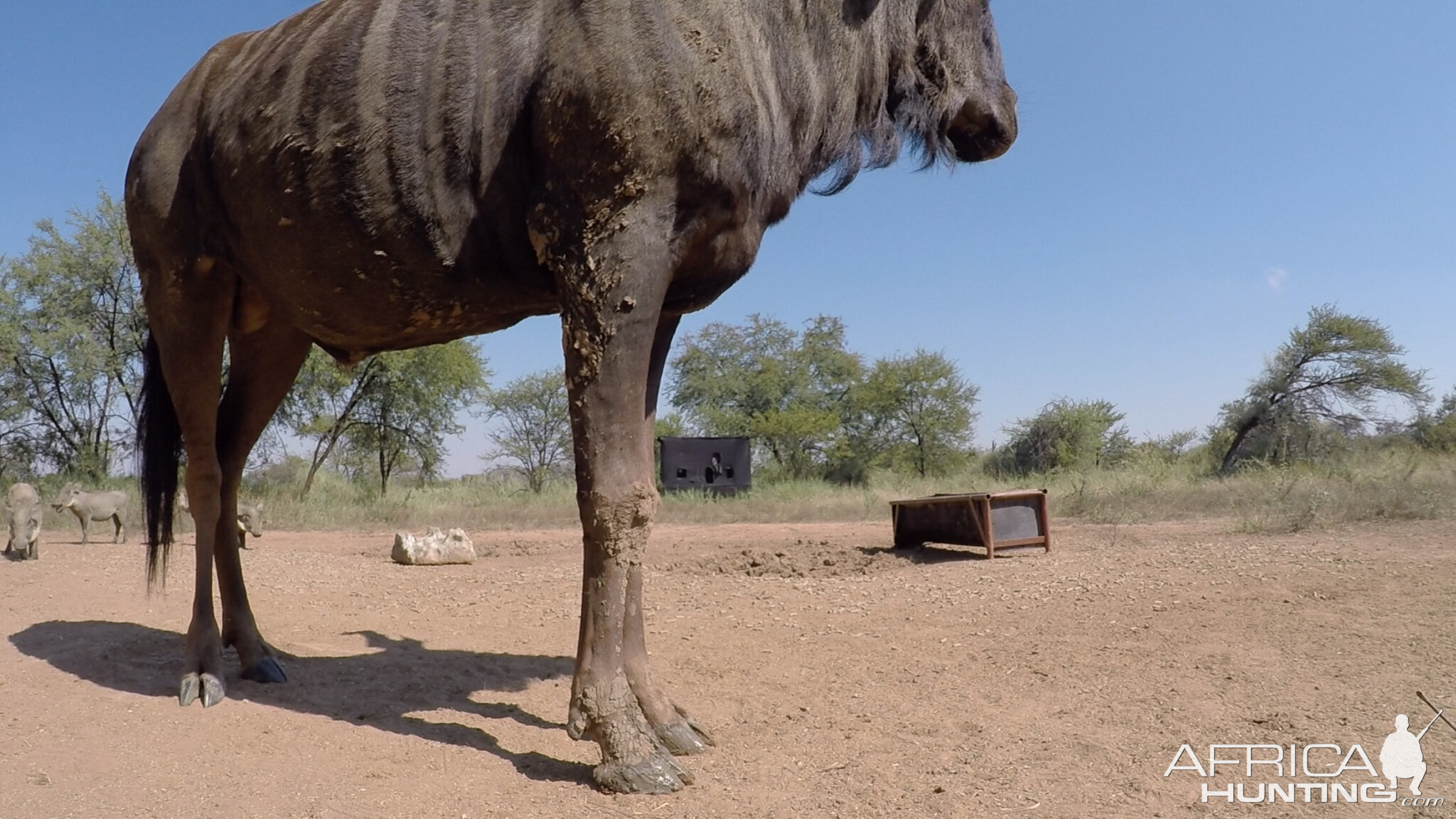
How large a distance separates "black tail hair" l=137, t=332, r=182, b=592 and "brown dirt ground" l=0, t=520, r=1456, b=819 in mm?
685

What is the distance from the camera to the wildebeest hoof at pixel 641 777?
105 inches

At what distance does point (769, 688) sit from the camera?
4000 millimetres

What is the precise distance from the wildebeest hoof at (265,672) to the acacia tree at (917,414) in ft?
103

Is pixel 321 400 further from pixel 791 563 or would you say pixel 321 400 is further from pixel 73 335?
pixel 791 563

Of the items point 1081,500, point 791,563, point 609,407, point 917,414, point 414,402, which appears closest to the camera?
point 609,407

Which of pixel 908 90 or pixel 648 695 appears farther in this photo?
pixel 908 90

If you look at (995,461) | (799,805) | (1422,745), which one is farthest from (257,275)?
(995,461)

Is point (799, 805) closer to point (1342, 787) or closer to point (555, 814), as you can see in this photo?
point (555, 814)

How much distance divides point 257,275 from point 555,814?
255 cm

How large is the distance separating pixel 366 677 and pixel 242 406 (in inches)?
65.7

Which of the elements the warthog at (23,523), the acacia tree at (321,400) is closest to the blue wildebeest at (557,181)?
the warthog at (23,523)

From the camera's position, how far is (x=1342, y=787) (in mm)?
2611

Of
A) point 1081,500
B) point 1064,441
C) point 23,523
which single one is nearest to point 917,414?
point 1064,441

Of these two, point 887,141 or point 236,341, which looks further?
point 236,341
